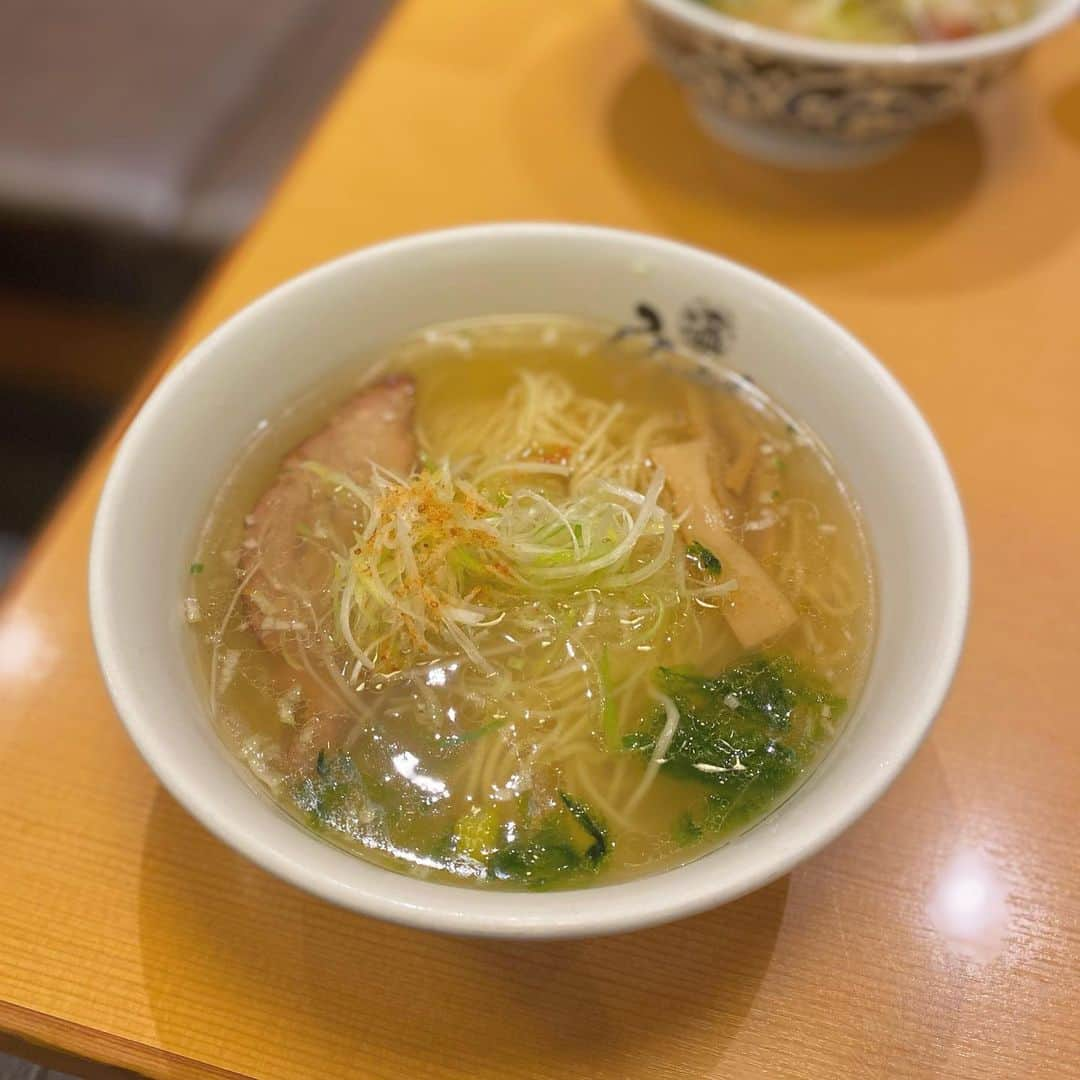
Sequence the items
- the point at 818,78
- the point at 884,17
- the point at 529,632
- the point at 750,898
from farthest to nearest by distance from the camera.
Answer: the point at 884,17, the point at 818,78, the point at 529,632, the point at 750,898

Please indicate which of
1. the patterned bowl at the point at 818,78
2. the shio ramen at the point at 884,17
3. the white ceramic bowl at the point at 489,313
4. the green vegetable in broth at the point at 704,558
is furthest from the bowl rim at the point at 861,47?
the green vegetable in broth at the point at 704,558

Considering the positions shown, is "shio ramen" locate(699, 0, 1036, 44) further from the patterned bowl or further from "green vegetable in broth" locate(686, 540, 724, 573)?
"green vegetable in broth" locate(686, 540, 724, 573)

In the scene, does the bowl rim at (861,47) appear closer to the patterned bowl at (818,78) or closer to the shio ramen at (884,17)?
the patterned bowl at (818,78)

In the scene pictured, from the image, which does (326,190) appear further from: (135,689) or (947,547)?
(947,547)

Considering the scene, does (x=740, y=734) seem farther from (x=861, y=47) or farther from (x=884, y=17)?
(x=884, y=17)

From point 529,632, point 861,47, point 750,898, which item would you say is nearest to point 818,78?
point 861,47

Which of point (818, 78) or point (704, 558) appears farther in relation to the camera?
point (818, 78)
